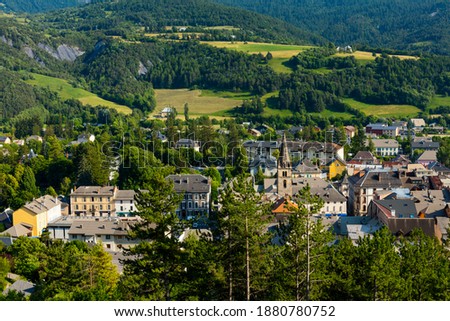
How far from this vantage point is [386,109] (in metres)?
114

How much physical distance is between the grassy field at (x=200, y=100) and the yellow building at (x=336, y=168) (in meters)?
46.0

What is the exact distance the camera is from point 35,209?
48.6 meters

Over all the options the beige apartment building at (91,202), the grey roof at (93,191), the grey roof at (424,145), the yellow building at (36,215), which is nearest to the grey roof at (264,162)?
the grey roof at (93,191)

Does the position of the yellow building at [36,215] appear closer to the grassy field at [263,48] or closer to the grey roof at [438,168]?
the grey roof at [438,168]

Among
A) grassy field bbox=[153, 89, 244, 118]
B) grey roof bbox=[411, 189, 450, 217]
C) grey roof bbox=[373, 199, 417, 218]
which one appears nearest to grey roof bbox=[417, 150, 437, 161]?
grey roof bbox=[411, 189, 450, 217]

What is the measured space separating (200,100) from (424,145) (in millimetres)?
54375

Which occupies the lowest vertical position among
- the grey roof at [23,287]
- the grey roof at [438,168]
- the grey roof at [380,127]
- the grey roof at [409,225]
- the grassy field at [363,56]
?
the grey roof at [380,127]

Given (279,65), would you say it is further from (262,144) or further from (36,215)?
(36,215)

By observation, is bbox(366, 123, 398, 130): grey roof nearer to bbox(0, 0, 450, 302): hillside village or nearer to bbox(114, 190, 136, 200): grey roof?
bbox(0, 0, 450, 302): hillside village

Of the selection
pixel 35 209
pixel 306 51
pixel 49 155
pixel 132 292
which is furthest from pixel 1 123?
pixel 132 292

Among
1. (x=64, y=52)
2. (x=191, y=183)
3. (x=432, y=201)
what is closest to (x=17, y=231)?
(x=191, y=183)

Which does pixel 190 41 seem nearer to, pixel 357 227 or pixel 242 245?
pixel 357 227

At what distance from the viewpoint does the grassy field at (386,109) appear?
111306 millimetres

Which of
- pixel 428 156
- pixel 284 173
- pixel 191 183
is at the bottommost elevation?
pixel 428 156
